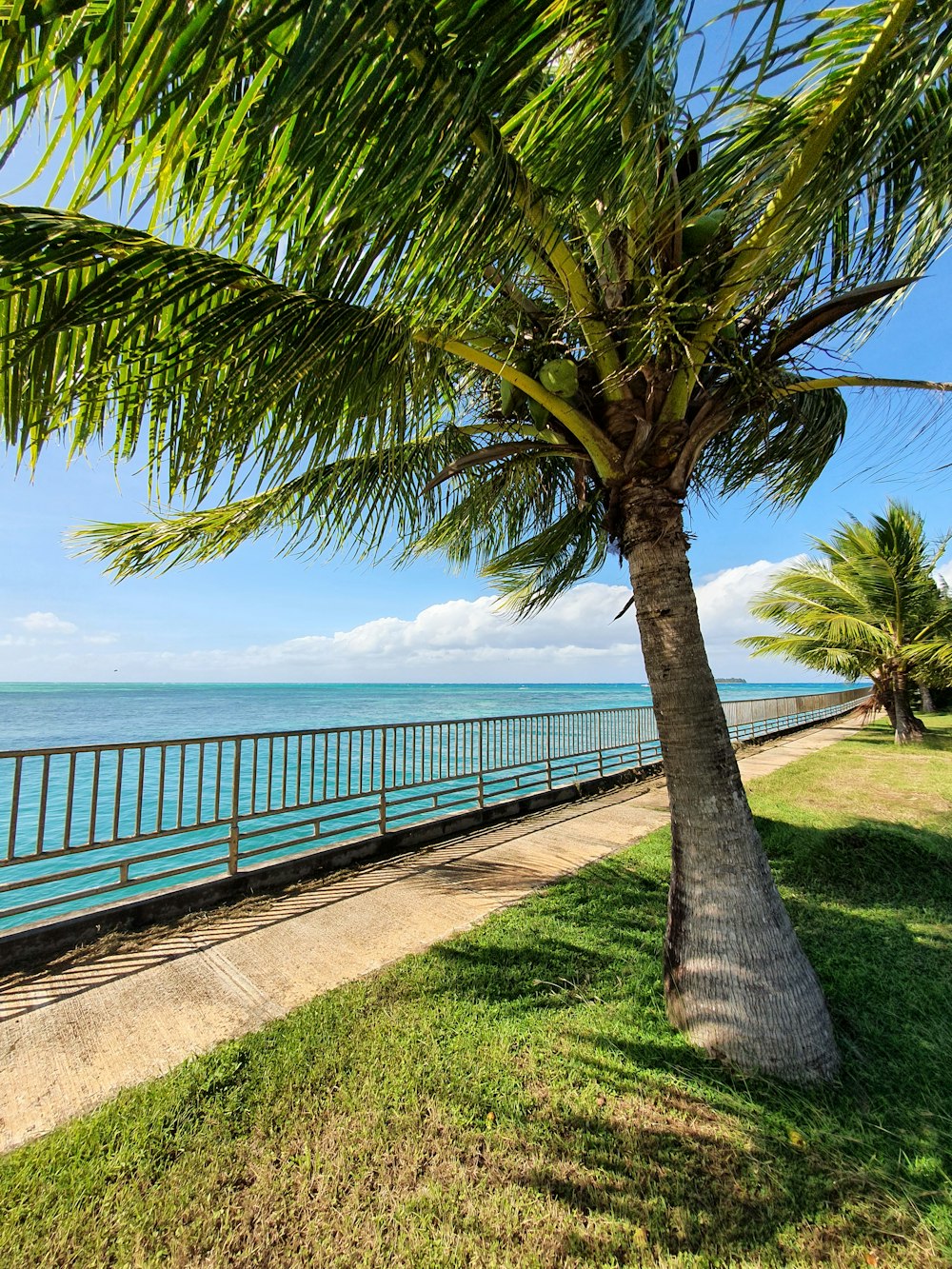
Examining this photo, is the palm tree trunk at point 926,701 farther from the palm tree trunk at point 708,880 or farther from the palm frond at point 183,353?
the palm frond at point 183,353

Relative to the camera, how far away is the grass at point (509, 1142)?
167 centimetres

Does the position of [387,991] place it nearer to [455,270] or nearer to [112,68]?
[455,270]

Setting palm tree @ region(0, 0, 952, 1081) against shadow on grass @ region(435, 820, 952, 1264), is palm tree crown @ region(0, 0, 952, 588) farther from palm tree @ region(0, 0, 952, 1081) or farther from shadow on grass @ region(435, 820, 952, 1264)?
shadow on grass @ region(435, 820, 952, 1264)

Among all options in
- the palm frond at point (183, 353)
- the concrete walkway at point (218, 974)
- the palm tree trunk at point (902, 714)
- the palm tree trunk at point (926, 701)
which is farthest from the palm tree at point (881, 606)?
the palm frond at point (183, 353)

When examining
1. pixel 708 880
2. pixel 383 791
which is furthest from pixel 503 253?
pixel 383 791

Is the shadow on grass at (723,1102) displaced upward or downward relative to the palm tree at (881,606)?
downward

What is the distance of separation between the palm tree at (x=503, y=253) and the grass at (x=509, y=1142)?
1.28ft

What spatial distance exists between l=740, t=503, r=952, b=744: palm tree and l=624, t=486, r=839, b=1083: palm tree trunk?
12.6 metres

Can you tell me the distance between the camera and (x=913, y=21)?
1.31m

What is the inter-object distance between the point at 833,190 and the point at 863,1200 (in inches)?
123

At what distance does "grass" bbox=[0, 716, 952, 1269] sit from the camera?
1666 mm

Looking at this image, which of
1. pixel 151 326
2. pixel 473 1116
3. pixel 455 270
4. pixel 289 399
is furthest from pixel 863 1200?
pixel 151 326

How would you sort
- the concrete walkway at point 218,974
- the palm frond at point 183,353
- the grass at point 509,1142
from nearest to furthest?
the palm frond at point 183,353, the grass at point 509,1142, the concrete walkway at point 218,974

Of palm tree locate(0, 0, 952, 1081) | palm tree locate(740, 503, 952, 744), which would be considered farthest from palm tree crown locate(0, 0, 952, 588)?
palm tree locate(740, 503, 952, 744)
